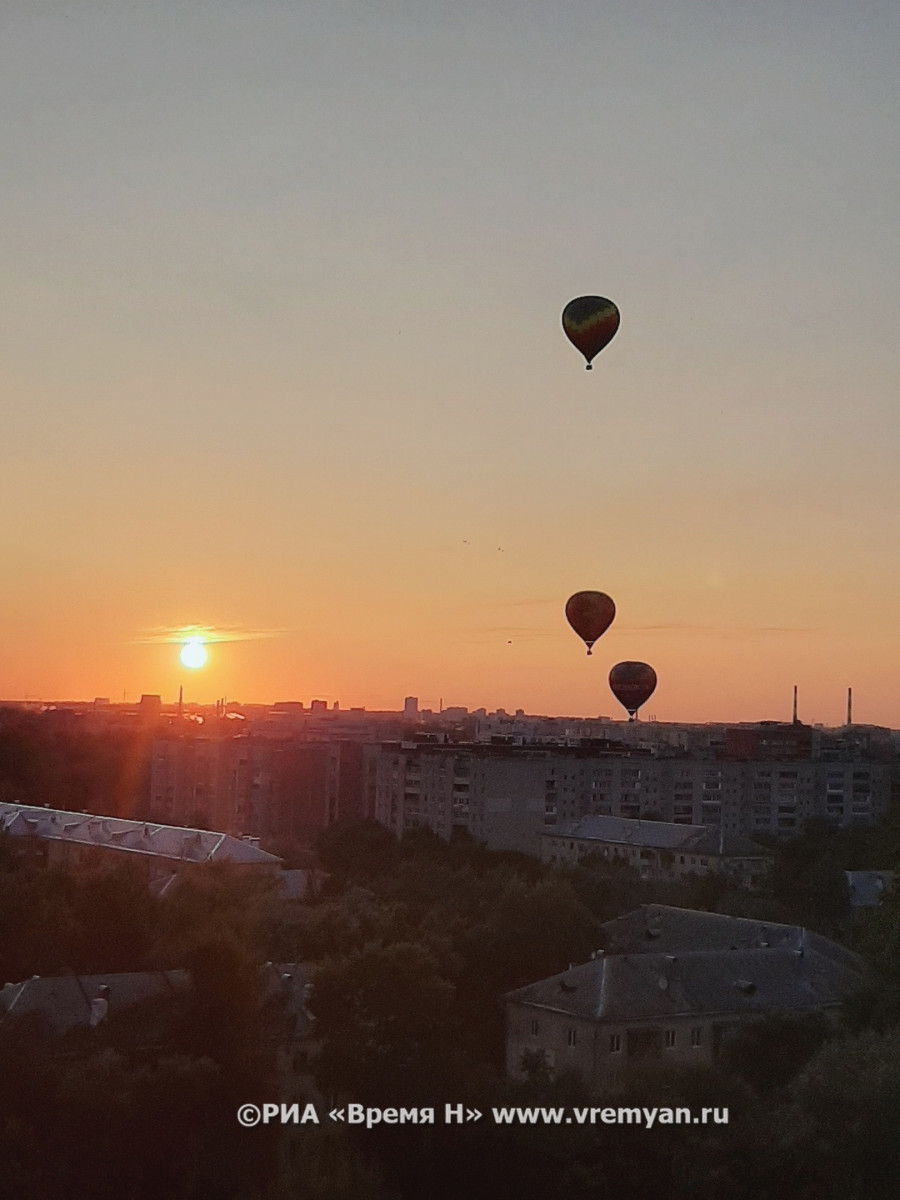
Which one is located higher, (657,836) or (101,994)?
(657,836)

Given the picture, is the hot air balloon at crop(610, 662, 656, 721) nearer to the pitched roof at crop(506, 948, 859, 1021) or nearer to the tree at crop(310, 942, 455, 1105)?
the pitched roof at crop(506, 948, 859, 1021)

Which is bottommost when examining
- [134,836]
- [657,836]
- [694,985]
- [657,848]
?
[694,985]

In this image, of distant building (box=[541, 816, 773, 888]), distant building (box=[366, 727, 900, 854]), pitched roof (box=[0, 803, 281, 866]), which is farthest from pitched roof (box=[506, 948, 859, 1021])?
distant building (box=[366, 727, 900, 854])

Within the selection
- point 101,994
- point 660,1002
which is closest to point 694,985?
point 660,1002

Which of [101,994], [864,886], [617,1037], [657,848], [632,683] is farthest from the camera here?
[657,848]

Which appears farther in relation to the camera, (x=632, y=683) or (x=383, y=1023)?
(x=632, y=683)

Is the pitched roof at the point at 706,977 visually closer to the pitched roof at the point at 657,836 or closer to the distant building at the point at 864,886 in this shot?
the distant building at the point at 864,886

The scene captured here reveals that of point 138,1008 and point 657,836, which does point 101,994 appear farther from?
point 657,836

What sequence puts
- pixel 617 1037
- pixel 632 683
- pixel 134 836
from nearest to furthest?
pixel 617 1037 → pixel 632 683 → pixel 134 836
